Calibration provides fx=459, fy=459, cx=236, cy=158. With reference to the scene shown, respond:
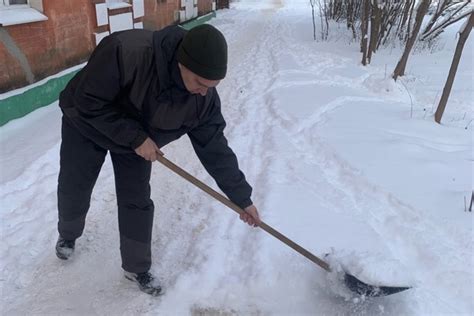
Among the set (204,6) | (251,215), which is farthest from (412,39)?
(204,6)

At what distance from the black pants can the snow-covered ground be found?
27 cm

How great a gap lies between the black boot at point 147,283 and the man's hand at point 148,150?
71cm

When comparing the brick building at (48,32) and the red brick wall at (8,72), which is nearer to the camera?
the red brick wall at (8,72)

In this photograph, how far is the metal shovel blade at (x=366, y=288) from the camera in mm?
2102

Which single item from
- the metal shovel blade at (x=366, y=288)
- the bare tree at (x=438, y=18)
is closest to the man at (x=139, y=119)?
the metal shovel blade at (x=366, y=288)

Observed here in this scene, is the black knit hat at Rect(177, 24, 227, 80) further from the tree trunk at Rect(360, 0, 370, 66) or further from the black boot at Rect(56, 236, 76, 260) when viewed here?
the tree trunk at Rect(360, 0, 370, 66)

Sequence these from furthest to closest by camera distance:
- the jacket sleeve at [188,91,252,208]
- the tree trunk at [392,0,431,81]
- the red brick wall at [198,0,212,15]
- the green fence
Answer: the red brick wall at [198,0,212,15] → the tree trunk at [392,0,431,81] → the green fence → the jacket sleeve at [188,91,252,208]

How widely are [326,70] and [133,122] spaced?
5756mm

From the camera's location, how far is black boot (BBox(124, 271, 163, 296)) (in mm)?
2316

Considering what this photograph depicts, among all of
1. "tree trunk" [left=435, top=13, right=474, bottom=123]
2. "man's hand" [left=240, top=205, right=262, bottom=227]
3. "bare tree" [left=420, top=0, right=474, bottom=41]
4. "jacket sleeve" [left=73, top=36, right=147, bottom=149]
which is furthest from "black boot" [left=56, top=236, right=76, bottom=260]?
"bare tree" [left=420, top=0, right=474, bottom=41]

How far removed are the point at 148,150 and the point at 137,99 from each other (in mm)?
216

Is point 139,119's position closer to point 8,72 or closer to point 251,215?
point 251,215

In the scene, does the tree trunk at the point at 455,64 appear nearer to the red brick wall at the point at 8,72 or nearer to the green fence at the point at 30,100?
the green fence at the point at 30,100

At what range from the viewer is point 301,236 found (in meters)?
2.76
